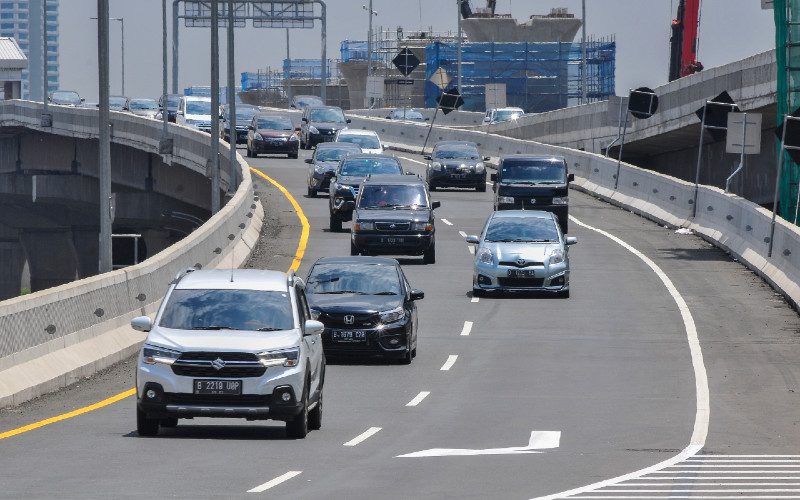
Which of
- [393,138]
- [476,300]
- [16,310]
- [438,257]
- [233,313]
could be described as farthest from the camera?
[393,138]

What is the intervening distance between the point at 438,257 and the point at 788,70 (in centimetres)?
997

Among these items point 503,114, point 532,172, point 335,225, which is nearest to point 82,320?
point 532,172

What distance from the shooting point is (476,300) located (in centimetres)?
3133

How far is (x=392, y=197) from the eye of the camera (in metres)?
37.2

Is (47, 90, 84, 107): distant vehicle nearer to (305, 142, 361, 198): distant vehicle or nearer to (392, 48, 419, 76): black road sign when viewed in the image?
(392, 48, 419, 76): black road sign

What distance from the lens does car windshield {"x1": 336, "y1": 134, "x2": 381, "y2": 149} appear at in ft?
194

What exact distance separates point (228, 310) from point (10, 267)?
8025 cm

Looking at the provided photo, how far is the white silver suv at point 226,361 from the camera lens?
14883mm

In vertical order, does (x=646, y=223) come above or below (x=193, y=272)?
below

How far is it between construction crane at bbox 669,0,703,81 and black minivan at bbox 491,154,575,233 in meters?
37.3

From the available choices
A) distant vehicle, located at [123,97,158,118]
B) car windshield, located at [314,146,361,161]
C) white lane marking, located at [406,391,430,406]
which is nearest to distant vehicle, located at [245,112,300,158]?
car windshield, located at [314,146,361,161]

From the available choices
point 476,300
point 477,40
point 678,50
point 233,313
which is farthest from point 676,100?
point 477,40

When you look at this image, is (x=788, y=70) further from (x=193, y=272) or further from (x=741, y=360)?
(x=193, y=272)

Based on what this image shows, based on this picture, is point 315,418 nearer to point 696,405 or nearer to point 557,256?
point 696,405
